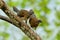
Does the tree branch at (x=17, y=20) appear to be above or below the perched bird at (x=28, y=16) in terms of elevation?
below

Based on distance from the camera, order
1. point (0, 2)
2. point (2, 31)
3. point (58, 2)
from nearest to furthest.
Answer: point (0, 2)
point (2, 31)
point (58, 2)

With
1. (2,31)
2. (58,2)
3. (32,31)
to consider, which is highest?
(58,2)

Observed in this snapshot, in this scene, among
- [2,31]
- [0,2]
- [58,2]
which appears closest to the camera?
[0,2]

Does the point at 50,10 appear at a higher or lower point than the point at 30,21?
higher

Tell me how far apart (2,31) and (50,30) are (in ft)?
A: 1.47

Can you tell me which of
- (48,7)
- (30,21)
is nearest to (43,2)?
(48,7)

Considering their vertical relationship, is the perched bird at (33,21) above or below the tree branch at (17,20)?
above

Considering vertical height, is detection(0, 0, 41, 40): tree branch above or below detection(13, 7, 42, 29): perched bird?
below

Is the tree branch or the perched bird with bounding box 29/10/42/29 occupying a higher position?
the perched bird with bounding box 29/10/42/29

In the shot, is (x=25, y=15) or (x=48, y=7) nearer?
(x=25, y=15)

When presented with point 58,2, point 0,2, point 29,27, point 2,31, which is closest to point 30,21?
point 29,27

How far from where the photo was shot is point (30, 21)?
71 centimetres

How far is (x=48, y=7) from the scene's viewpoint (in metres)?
2.05

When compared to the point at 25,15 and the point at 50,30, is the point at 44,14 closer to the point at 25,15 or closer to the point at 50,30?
the point at 50,30
